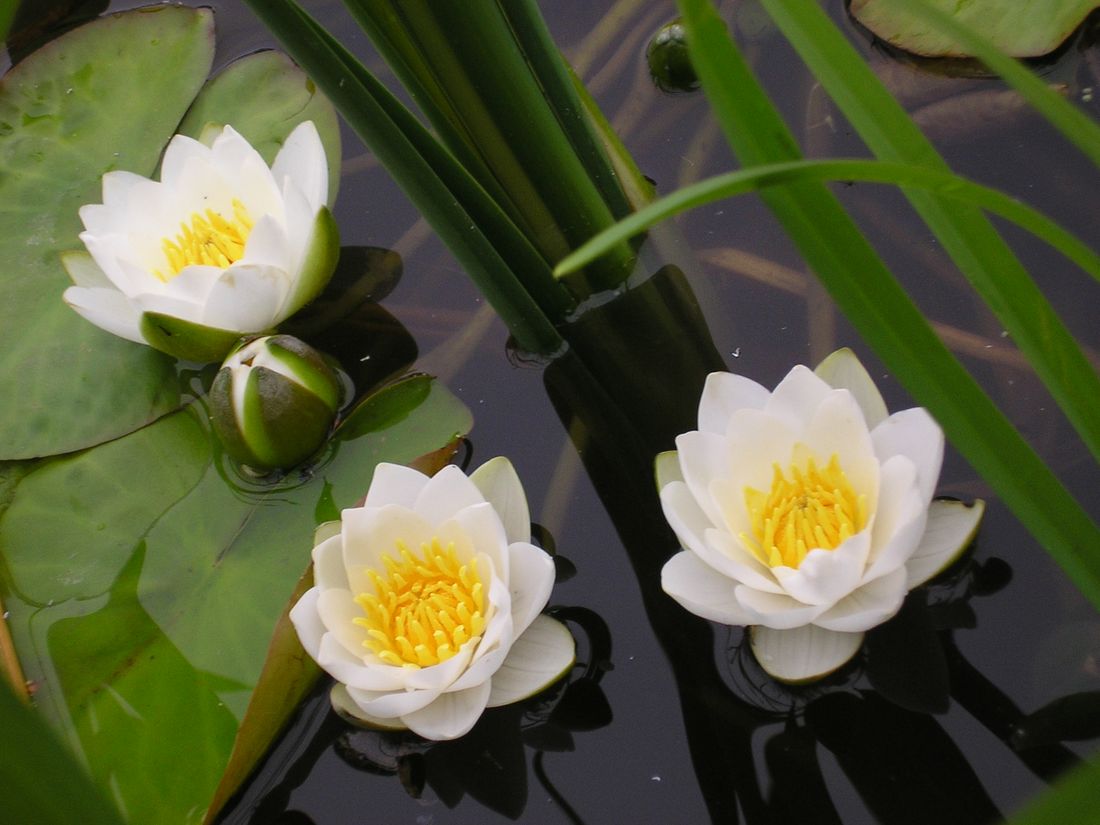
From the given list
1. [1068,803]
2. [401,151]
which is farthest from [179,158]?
[1068,803]

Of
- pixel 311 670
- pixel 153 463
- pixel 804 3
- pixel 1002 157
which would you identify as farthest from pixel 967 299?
pixel 153 463

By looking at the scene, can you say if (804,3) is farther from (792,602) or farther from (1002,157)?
(1002,157)

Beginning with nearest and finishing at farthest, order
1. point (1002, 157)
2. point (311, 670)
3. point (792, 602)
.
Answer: point (792, 602) < point (311, 670) < point (1002, 157)

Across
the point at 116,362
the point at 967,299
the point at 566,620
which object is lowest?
the point at 967,299

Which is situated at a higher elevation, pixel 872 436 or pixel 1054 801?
pixel 1054 801

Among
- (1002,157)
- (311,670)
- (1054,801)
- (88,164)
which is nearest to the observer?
(1054,801)

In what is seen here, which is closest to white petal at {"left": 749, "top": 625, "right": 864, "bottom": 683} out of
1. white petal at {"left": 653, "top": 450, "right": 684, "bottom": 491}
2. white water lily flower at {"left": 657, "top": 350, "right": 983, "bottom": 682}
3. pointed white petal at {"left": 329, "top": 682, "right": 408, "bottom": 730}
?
white water lily flower at {"left": 657, "top": 350, "right": 983, "bottom": 682}

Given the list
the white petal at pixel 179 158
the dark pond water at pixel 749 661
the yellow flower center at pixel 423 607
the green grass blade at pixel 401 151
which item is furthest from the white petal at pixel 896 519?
the white petal at pixel 179 158

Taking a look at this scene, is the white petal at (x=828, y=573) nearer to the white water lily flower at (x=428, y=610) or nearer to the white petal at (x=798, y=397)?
the white petal at (x=798, y=397)
